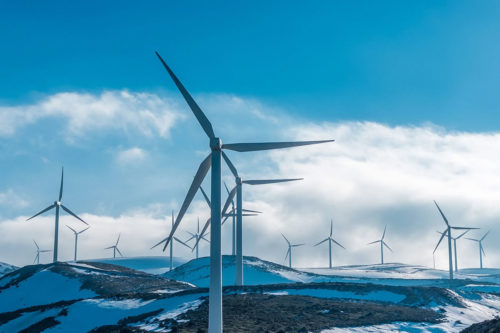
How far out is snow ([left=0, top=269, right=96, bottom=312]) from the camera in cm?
8059

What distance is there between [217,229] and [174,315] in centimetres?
1837

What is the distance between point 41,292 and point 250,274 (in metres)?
45.2

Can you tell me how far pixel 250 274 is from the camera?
114625 mm

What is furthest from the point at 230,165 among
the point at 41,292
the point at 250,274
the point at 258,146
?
the point at 250,274

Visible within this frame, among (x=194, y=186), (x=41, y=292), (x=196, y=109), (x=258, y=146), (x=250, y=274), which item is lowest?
(x=41, y=292)

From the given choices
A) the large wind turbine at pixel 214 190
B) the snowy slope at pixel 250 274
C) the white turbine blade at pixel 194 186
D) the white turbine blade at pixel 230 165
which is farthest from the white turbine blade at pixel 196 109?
the snowy slope at pixel 250 274

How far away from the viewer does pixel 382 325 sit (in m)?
45.3

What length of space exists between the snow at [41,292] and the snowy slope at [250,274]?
30.7 meters

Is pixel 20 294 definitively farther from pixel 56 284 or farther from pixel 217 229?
pixel 217 229

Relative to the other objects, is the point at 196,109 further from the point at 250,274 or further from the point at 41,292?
the point at 250,274

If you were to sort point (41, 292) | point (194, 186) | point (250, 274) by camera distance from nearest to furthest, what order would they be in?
point (194, 186), point (41, 292), point (250, 274)

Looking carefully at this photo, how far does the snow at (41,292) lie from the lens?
80588mm

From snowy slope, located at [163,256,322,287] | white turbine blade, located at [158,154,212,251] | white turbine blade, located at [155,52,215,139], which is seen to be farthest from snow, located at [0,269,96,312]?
white turbine blade, located at [155,52,215,139]

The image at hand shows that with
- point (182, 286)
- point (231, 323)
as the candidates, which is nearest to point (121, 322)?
point (231, 323)
